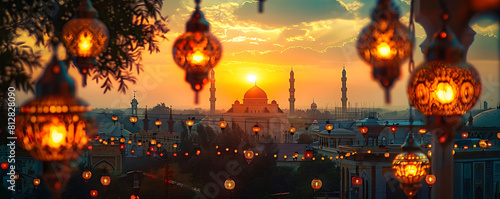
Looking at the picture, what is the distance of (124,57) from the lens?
22.3ft

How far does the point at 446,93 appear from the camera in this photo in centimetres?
325

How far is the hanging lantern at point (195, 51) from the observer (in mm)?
3518

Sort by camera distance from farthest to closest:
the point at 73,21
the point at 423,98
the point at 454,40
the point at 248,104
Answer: the point at 248,104
the point at 73,21
the point at 423,98
the point at 454,40

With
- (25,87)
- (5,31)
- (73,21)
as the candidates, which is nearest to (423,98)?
(73,21)

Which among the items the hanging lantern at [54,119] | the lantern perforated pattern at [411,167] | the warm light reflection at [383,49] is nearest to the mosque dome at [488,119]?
the lantern perforated pattern at [411,167]

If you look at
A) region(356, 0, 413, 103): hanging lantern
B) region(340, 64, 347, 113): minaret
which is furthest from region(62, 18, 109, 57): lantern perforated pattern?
region(340, 64, 347, 113): minaret

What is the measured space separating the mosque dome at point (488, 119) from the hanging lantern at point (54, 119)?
3123cm

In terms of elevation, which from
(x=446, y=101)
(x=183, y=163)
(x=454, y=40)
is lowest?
(x=183, y=163)

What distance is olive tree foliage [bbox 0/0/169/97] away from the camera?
585cm

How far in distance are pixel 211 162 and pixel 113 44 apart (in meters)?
21.1

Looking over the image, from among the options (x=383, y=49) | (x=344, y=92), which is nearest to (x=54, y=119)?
(x=383, y=49)

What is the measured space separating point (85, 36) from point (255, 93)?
169ft

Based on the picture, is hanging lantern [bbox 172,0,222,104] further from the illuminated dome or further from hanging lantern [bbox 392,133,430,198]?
the illuminated dome

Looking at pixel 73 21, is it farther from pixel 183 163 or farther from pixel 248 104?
pixel 248 104
